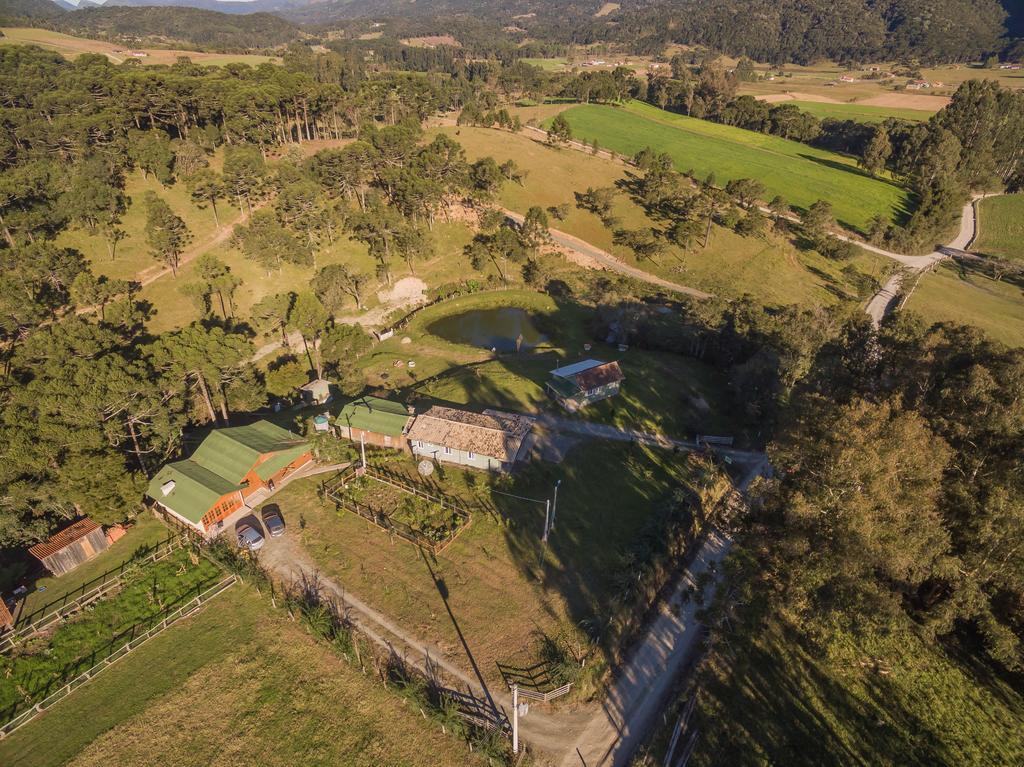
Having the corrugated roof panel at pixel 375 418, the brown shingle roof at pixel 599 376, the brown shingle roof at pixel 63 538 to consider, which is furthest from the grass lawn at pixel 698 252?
the brown shingle roof at pixel 63 538

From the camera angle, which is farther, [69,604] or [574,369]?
[574,369]

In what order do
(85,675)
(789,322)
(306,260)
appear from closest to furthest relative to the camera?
(85,675)
(789,322)
(306,260)

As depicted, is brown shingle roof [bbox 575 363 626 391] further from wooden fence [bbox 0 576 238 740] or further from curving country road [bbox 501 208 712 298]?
wooden fence [bbox 0 576 238 740]

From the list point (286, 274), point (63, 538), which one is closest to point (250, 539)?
point (63, 538)

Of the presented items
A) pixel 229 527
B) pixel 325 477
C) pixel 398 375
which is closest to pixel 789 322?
pixel 398 375

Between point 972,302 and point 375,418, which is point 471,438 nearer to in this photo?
point 375,418

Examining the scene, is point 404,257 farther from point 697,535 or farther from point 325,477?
point 697,535
